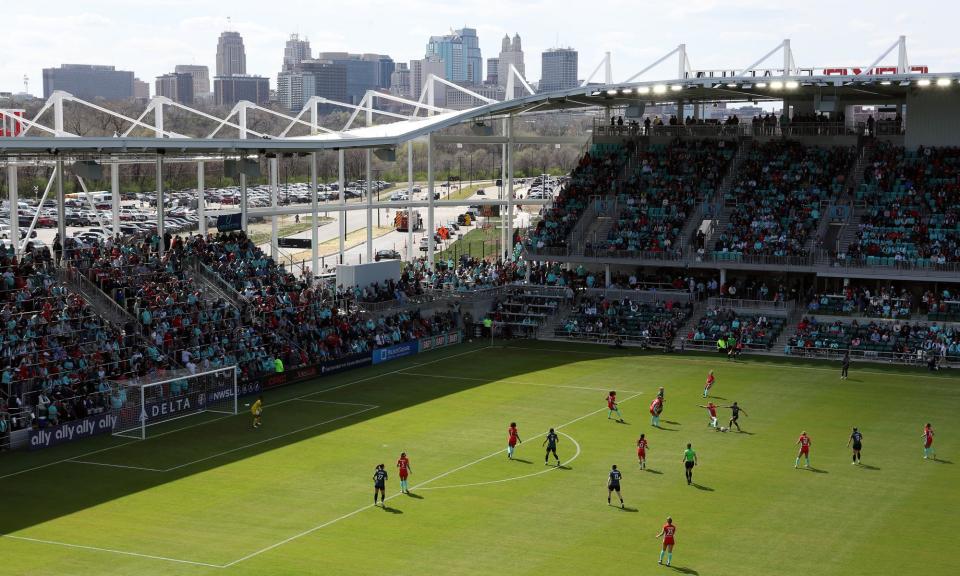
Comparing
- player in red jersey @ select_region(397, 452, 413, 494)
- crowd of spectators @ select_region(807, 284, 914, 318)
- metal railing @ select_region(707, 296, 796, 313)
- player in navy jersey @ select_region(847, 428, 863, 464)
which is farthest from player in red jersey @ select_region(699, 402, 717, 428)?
crowd of spectators @ select_region(807, 284, 914, 318)

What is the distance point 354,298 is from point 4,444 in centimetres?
2454

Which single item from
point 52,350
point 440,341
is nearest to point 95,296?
point 52,350

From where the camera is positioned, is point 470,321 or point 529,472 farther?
point 470,321

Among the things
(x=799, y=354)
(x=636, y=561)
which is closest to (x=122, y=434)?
(x=636, y=561)

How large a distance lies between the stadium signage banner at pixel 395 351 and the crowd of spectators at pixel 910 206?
22295 millimetres

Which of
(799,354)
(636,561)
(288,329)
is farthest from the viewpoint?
(799,354)

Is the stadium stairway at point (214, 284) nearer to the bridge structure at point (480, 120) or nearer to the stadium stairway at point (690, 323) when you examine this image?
the bridge structure at point (480, 120)

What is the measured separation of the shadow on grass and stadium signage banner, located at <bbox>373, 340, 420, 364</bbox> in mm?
473

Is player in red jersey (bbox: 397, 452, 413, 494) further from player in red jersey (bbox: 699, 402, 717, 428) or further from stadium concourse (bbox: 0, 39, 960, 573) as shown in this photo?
player in red jersey (bbox: 699, 402, 717, 428)

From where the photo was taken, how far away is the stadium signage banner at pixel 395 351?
187 feet

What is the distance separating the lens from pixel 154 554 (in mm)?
28812

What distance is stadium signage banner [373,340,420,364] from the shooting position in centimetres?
5688

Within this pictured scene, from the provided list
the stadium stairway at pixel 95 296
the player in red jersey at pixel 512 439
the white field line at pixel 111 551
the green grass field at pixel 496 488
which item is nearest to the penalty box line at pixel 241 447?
the green grass field at pixel 496 488

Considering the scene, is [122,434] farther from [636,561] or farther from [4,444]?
[636,561]
